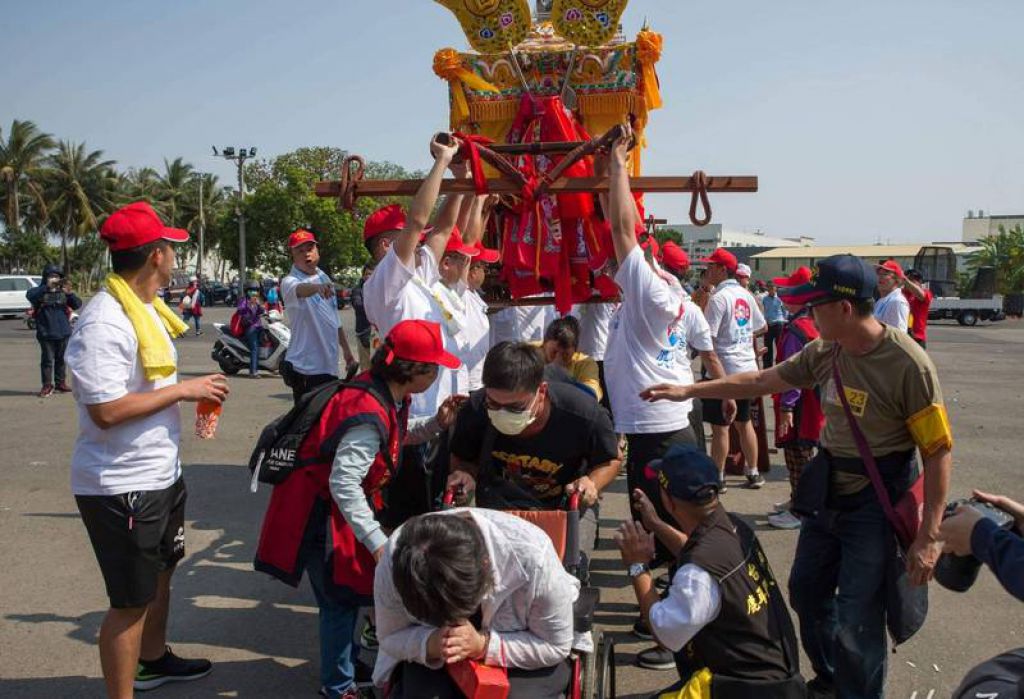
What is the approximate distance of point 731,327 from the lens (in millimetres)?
7465

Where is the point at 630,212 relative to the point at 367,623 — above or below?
above

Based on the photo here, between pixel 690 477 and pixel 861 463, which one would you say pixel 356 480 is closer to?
pixel 690 477

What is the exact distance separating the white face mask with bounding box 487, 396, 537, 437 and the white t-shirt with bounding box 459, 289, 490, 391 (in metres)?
1.65

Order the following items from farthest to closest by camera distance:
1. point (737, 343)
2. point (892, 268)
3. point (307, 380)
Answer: point (892, 268) < point (737, 343) < point (307, 380)

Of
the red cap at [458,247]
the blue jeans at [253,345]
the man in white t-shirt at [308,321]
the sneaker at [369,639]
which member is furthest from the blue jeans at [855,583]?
the blue jeans at [253,345]

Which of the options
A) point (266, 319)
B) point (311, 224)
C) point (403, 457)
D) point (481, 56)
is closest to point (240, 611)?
point (403, 457)

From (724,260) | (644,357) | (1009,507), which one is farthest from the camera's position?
(724,260)

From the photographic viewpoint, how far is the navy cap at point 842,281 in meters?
3.30

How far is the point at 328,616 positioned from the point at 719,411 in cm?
428

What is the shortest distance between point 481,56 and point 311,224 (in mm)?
39327

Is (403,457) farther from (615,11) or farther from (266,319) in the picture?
(266,319)

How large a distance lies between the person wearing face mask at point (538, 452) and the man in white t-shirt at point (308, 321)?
3.13 meters

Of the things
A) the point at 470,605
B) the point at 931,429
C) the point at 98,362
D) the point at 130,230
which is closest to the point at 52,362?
the point at 130,230

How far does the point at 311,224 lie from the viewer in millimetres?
44344
